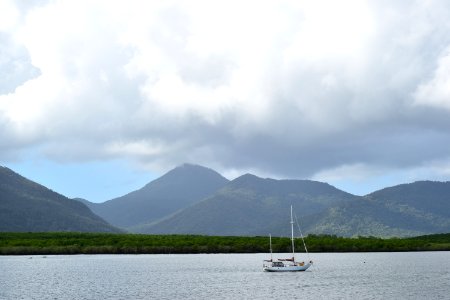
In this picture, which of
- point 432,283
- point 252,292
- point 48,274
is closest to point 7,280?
point 48,274

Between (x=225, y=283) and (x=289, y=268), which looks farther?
(x=289, y=268)

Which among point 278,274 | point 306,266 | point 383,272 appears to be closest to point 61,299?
point 278,274

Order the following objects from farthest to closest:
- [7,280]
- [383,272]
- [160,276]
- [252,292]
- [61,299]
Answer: [383,272] → [160,276] → [7,280] → [252,292] → [61,299]

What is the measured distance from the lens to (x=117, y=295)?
96.9m

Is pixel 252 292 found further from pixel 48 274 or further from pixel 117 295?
pixel 48 274

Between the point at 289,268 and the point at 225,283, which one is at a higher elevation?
the point at 289,268

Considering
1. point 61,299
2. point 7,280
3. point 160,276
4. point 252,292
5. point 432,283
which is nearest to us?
point 61,299

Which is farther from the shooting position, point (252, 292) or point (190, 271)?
point (190, 271)

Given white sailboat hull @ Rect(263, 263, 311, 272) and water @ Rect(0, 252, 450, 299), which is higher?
white sailboat hull @ Rect(263, 263, 311, 272)

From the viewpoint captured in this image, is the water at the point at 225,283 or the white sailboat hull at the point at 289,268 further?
the white sailboat hull at the point at 289,268

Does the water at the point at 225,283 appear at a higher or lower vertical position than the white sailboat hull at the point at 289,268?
lower

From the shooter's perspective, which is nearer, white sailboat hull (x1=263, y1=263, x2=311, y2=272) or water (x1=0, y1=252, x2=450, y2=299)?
water (x1=0, y1=252, x2=450, y2=299)

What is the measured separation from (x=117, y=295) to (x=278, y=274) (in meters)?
49.7

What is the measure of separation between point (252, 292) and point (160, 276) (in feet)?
121
